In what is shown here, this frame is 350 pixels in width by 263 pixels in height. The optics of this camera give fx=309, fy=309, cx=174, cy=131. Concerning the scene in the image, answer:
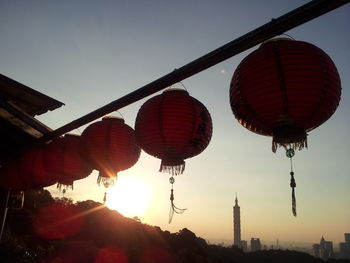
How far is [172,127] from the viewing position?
12.2ft

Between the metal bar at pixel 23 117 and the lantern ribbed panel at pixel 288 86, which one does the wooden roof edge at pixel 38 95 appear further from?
the lantern ribbed panel at pixel 288 86

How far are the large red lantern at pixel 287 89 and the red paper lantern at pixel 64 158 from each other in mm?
3916

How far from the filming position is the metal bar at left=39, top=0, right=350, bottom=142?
243cm

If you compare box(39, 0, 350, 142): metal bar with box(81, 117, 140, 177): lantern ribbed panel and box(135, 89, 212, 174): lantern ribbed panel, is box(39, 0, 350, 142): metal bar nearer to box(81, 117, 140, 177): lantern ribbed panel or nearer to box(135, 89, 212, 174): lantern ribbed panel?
box(135, 89, 212, 174): lantern ribbed panel

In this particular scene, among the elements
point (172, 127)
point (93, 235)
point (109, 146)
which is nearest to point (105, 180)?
point (109, 146)

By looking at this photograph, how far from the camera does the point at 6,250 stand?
46.5 ft

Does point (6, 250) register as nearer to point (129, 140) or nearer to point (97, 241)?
point (129, 140)

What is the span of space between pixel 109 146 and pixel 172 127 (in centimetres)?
131

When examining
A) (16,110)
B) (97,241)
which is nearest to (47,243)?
(97,241)

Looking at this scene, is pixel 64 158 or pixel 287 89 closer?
pixel 287 89

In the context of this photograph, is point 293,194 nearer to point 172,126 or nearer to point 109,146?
point 172,126

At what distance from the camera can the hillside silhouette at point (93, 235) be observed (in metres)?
25.4

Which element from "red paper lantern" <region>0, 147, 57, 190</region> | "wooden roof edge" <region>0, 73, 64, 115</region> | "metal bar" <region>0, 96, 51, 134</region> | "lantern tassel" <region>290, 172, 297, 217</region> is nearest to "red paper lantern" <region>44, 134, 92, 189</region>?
"red paper lantern" <region>0, 147, 57, 190</region>

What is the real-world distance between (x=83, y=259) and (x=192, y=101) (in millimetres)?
26284
